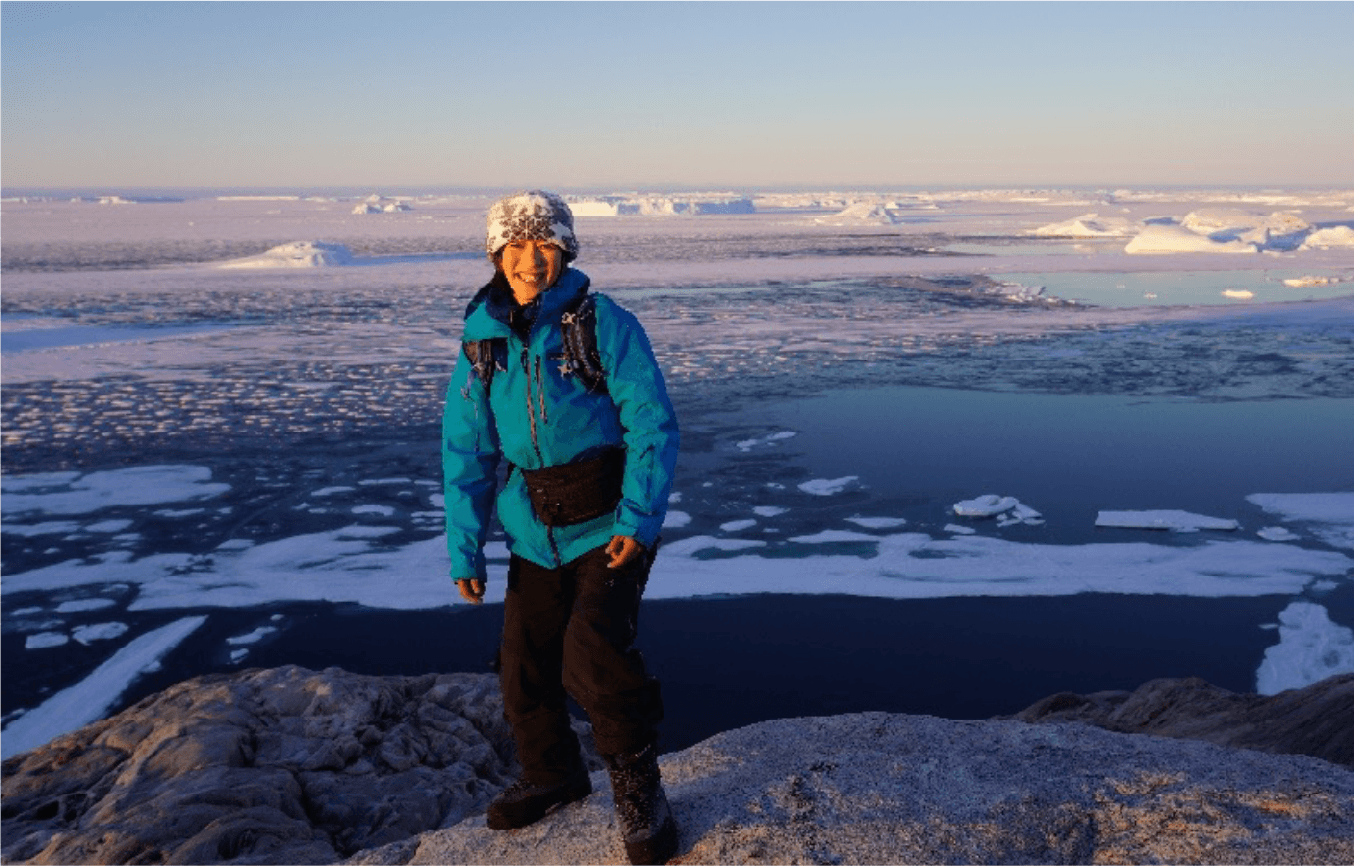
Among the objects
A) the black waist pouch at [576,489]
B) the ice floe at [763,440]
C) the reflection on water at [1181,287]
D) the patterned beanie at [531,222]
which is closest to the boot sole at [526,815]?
the black waist pouch at [576,489]

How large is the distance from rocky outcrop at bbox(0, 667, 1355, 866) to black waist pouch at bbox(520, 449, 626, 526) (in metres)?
0.80

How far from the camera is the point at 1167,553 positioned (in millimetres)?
7219

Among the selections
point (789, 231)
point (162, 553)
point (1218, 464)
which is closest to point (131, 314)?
point (162, 553)

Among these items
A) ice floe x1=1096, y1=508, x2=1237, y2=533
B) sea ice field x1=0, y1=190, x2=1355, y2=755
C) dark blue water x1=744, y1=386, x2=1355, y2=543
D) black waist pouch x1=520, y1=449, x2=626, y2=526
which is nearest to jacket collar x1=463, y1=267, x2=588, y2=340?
black waist pouch x1=520, y1=449, x2=626, y2=526

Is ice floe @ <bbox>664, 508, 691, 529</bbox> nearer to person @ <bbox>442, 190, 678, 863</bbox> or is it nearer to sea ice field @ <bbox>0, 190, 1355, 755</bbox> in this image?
sea ice field @ <bbox>0, 190, 1355, 755</bbox>

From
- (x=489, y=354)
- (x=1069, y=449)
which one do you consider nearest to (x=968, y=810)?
(x=489, y=354)

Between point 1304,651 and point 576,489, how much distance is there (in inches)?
201

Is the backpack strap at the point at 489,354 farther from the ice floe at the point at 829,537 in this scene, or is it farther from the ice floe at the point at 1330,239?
the ice floe at the point at 1330,239

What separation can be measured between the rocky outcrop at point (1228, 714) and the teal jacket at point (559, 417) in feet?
8.40

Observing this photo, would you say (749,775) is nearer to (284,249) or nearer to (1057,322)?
(1057,322)

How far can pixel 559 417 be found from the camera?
8.27ft

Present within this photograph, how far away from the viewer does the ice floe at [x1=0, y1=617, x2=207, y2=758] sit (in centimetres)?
512

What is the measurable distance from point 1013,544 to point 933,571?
29.8 inches

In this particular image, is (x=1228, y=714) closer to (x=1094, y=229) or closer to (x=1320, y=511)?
(x=1320, y=511)
